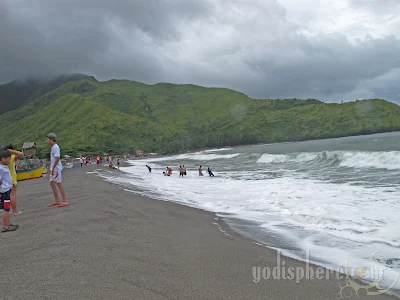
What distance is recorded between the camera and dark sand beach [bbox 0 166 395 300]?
3.86 metres

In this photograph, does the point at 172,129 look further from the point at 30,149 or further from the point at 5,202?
the point at 5,202

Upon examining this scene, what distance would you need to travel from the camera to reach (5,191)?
6902 mm

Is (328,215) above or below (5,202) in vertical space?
below

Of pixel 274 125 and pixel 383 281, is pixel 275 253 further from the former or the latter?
pixel 274 125

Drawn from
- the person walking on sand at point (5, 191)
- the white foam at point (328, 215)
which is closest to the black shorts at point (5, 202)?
the person walking on sand at point (5, 191)

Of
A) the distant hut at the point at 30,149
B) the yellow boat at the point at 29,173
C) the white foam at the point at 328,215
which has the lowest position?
the white foam at the point at 328,215

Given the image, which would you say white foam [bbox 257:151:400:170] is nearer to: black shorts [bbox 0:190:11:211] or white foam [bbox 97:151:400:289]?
white foam [bbox 97:151:400:289]

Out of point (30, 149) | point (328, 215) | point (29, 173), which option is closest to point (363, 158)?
point (328, 215)

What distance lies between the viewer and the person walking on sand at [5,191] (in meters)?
6.64

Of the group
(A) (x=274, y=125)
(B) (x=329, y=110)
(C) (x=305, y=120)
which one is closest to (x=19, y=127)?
(A) (x=274, y=125)

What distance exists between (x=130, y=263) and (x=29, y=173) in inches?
1087

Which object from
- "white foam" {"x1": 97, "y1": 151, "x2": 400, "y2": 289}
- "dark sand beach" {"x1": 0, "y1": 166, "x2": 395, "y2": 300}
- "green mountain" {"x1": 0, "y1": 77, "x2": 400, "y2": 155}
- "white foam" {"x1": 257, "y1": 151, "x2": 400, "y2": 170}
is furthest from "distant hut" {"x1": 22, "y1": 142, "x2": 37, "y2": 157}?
"green mountain" {"x1": 0, "y1": 77, "x2": 400, "y2": 155}

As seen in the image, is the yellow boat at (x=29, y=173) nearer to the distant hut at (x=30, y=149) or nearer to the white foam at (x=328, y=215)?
the distant hut at (x=30, y=149)

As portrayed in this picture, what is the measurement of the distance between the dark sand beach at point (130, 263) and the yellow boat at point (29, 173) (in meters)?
22.7
